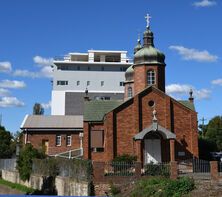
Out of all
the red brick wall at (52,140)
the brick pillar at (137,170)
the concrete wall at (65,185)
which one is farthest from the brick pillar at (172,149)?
the red brick wall at (52,140)

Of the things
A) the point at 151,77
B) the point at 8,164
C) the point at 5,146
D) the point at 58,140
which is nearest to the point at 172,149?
the point at 151,77

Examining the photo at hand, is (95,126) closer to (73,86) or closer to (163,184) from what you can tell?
(163,184)

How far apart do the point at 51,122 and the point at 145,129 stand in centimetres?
2052

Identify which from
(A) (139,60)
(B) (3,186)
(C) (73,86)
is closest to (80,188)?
(A) (139,60)

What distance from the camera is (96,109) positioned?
38.8 meters

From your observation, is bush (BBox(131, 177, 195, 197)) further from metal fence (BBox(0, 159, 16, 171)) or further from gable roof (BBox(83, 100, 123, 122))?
metal fence (BBox(0, 159, 16, 171))

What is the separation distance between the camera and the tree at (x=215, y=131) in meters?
77.1

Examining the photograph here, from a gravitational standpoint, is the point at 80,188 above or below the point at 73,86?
below

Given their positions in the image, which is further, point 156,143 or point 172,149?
point 156,143

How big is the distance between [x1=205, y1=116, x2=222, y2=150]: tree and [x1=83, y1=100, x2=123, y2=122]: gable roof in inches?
1631

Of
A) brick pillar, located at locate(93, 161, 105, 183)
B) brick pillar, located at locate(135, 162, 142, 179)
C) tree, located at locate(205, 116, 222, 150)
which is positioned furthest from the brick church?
tree, located at locate(205, 116, 222, 150)

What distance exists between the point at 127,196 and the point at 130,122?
13.5m

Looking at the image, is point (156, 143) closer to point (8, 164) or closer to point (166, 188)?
point (166, 188)

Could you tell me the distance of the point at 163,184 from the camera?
2191 cm
